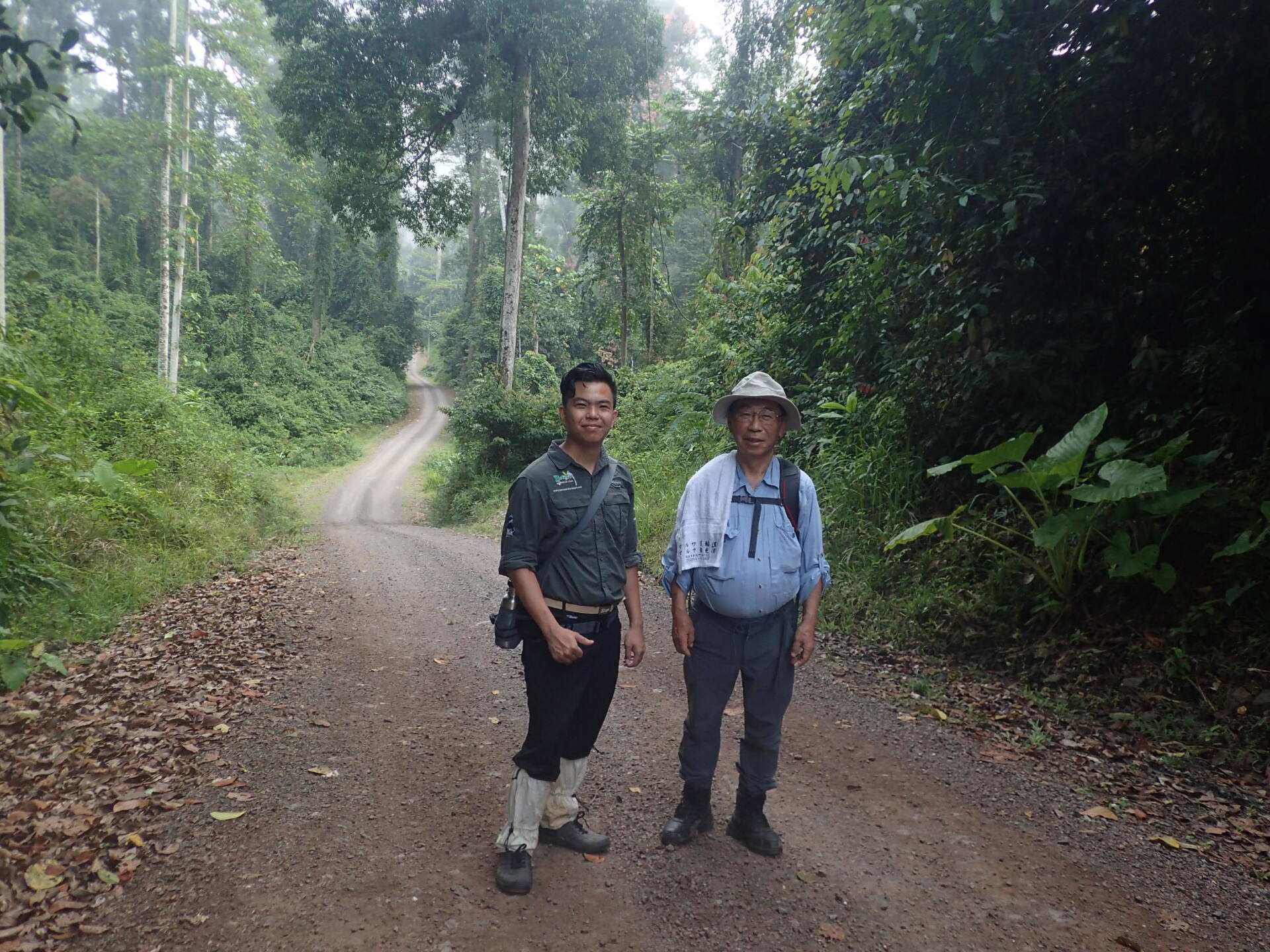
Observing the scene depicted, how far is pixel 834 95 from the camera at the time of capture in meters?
10.0

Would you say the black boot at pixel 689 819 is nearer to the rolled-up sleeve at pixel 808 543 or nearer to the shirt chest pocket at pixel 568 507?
the rolled-up sleeve at pixel 808 543

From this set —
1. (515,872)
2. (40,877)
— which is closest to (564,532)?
(515,872)

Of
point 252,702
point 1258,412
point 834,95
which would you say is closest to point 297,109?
point 834,95

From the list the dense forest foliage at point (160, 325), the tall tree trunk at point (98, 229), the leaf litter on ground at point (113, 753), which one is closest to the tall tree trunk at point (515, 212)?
the dense forest foliage at point (160, 325)

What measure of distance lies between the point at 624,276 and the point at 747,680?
20.0m

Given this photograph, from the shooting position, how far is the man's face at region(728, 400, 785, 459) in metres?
3.16

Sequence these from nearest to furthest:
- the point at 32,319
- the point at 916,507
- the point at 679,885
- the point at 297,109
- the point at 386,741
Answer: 1. the point at 679,885
2. the point at 386,741
3. the point at 916,507
4. the point at 297,109
5. the point at 32,319

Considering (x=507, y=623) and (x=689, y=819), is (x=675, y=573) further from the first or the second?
(x=689, y=819)

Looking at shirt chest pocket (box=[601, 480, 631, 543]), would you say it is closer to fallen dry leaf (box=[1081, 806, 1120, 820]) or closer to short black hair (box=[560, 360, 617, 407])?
short black hair (box=[560, 360, 617, 407])

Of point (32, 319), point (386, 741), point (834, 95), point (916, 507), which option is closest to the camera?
point (386, 741)

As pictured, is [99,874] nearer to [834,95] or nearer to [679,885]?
[679,885]

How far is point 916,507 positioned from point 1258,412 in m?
2.95

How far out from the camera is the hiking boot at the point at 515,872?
2.97m

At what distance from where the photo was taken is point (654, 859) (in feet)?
10.7
